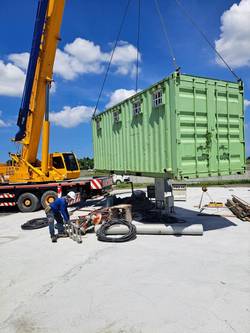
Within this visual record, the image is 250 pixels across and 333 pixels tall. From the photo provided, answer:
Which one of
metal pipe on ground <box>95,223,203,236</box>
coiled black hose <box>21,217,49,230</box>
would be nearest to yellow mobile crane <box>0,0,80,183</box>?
coiled black hose <box>21,217,49,230</box>

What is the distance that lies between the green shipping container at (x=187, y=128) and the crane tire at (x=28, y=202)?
571 cm

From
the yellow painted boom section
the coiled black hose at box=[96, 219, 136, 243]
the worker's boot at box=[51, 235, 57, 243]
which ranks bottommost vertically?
the worker's boot at box=[51, 235, 57, 243]

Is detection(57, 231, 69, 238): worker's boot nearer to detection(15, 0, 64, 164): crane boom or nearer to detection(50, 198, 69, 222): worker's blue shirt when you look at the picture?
detection(50, 198, 69, 222): worker's blue shirt

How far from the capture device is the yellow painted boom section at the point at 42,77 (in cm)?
1233

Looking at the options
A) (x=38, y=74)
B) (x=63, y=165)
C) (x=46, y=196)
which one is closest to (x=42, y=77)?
(x=38, y=74)

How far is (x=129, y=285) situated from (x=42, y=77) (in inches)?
410

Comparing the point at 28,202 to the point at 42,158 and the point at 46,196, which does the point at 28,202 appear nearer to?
the point at 46,196

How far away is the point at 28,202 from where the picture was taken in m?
14.1

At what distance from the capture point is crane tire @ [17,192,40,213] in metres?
14.0

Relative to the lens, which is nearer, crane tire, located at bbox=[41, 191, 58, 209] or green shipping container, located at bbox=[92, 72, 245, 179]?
green shipping container, located at bbox=[92, 72, 245, 179]

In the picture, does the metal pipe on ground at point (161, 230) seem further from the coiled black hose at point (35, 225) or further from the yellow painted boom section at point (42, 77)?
the yellow painted boom section at point (42, 77)

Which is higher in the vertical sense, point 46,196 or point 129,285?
point 46,196

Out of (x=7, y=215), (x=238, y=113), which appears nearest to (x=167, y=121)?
(x=238, y=113)

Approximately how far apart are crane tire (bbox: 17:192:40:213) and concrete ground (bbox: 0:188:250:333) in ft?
17.8
